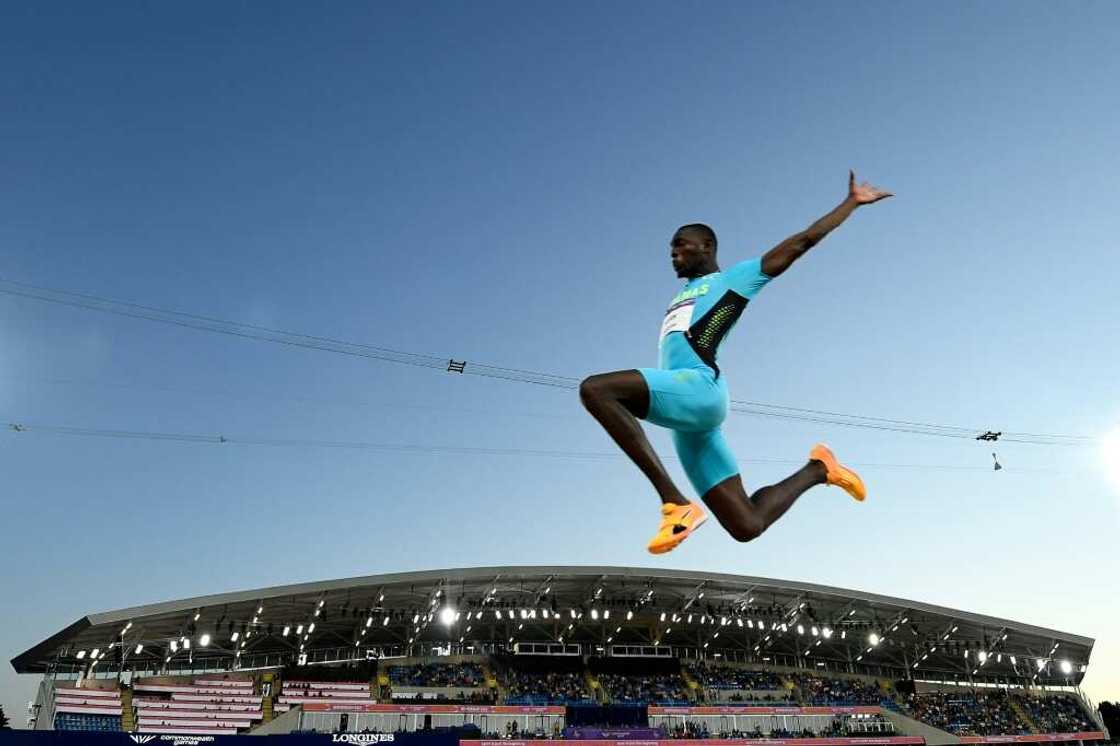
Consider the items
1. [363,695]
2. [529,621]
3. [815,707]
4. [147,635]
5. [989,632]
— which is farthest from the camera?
[989,632]

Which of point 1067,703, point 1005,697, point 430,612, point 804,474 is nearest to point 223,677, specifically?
point 430,612

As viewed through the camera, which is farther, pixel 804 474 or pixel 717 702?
pixel 717 702

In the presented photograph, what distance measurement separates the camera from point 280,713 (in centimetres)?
3766

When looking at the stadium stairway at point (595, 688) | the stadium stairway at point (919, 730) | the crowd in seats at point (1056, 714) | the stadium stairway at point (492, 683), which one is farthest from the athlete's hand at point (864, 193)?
the crowd in seats at point (1056, 714)

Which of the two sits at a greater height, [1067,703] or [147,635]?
[147,635]

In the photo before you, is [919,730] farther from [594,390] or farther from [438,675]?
[594,390]

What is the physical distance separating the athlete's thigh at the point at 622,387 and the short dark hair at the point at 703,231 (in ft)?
4.14

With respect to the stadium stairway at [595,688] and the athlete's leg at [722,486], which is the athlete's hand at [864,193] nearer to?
the athlete's leg at [722,486]

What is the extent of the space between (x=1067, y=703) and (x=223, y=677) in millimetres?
60699

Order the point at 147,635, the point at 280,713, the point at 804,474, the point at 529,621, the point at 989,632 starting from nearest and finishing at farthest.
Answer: the point at 804,474
the point at 280,713
the point at 147,635
the point at 529,621
the point at 989,632

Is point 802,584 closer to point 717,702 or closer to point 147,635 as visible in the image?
point 717,702

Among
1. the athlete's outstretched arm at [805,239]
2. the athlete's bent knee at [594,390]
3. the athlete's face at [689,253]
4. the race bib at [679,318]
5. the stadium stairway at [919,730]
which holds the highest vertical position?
the athlete's face at [689,253]

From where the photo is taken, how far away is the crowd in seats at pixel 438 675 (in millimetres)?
45344

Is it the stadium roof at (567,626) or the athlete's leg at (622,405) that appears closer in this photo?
the athlete's leg at (622,405)
